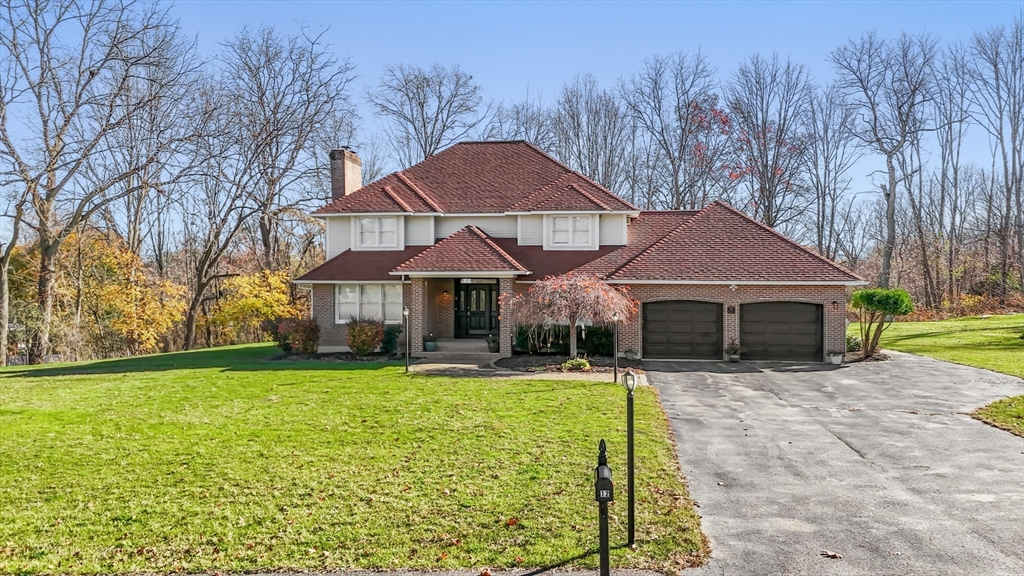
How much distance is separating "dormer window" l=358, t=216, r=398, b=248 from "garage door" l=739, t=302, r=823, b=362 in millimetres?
12848

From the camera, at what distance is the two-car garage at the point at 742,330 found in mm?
20172

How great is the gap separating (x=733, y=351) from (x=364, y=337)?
12032 mm

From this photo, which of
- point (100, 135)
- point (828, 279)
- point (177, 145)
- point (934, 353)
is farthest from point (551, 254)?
point (100, 135)

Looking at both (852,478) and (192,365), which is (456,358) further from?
(852,478)

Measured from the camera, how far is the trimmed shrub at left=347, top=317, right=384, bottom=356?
816 inches

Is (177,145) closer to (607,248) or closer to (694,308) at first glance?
(607,248)

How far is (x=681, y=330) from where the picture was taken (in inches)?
811

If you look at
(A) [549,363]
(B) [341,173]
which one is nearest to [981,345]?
(A) [549,363]

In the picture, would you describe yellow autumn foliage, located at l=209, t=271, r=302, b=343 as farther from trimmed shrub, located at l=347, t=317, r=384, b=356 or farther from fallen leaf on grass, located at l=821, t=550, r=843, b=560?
fallen leaf on grass, located at l=821, t=550, r=843, b=560

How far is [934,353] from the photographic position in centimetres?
2219

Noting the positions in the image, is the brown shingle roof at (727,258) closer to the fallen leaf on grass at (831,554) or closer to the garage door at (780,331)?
the garage door at (780,331)

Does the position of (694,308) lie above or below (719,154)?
below

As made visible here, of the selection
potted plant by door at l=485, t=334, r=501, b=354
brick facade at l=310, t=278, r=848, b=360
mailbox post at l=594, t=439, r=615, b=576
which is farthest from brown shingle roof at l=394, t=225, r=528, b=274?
mailbox post at l=594, t=439, r=615, b=576

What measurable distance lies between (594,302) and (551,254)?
5.38m
